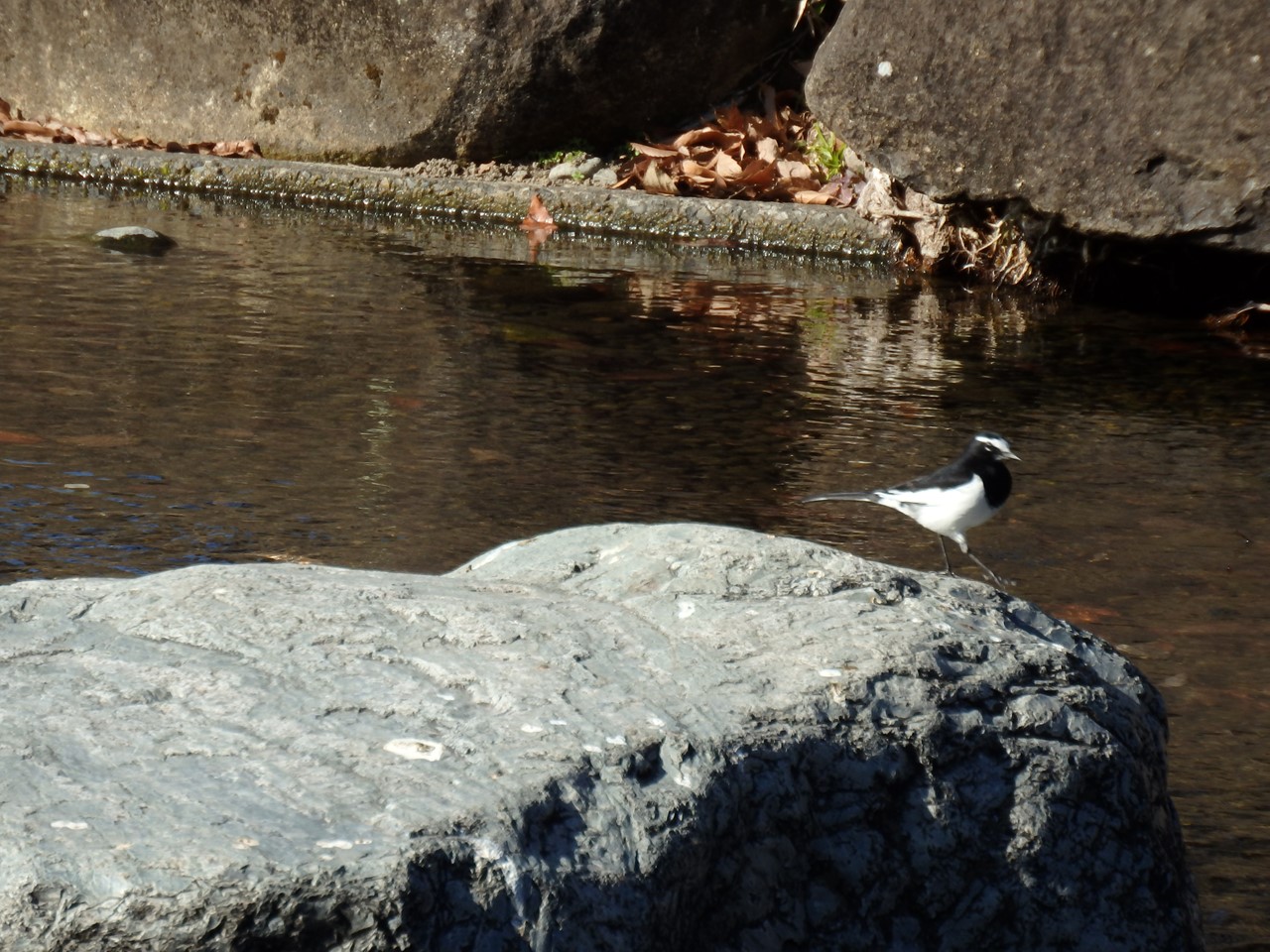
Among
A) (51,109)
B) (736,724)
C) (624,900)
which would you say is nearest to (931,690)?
(736,724)

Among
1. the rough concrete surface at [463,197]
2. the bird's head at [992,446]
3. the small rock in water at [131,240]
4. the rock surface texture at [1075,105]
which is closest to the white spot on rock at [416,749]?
the bird's head at [992,446]

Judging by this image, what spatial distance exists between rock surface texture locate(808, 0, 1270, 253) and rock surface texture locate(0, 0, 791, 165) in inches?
84.5

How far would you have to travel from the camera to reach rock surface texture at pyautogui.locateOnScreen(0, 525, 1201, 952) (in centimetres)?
173

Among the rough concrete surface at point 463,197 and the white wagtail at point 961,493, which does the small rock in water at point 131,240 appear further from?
the white wagtail at point 961,493

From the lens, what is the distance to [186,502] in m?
4.49

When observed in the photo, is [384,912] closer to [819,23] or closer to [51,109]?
[819,23]

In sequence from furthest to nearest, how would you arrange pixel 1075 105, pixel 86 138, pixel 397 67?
pixel 86 138 < pixel 397 67 < pixel 1075 105

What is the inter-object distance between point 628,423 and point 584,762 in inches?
143

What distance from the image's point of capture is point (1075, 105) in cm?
716

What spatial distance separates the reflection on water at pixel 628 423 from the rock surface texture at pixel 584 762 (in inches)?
23.3

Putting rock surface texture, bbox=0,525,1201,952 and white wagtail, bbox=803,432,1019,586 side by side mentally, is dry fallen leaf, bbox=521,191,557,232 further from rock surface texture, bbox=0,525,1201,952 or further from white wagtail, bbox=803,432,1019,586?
rock surface texture, bbox=0,525,1201,952

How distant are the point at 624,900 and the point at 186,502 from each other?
289cm

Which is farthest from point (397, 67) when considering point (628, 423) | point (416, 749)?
point (416, 749)

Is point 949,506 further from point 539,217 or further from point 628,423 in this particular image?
point 539,217
